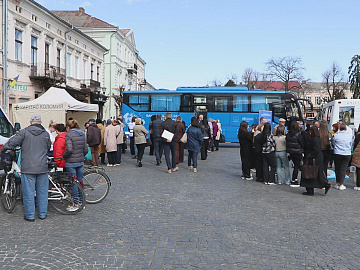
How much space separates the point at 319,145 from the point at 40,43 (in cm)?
2591

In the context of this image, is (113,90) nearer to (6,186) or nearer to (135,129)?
(135,129)

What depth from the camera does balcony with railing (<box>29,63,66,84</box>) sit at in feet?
92.5

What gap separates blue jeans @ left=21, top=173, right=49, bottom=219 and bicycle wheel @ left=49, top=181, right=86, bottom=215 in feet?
1.11

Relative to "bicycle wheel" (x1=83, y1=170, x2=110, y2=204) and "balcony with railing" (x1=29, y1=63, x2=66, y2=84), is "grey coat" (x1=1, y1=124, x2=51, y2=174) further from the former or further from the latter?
"balcony with railing" (x1=29, y1=63, x2=66, y2=84)

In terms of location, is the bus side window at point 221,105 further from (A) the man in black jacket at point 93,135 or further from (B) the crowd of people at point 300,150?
(B) the crowd of people at point 300,150

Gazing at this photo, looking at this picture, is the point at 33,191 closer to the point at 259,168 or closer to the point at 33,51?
the point at 259,168

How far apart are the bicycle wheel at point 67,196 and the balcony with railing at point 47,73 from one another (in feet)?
75.3

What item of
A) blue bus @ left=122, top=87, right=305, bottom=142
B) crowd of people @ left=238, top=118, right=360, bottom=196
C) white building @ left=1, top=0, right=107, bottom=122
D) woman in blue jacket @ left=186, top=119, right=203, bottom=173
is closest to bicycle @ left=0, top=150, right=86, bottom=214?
crowd of people @ left=238, top=118, right=360, bottom=196

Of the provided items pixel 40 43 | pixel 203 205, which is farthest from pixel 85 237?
pixel 40 43

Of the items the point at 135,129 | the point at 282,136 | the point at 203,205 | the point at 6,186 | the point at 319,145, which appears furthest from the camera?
the point at 135,129

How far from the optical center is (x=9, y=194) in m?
6.98

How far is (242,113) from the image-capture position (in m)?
24.0

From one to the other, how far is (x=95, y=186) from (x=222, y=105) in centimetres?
1720

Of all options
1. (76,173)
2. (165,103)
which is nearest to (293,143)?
(76,173)
